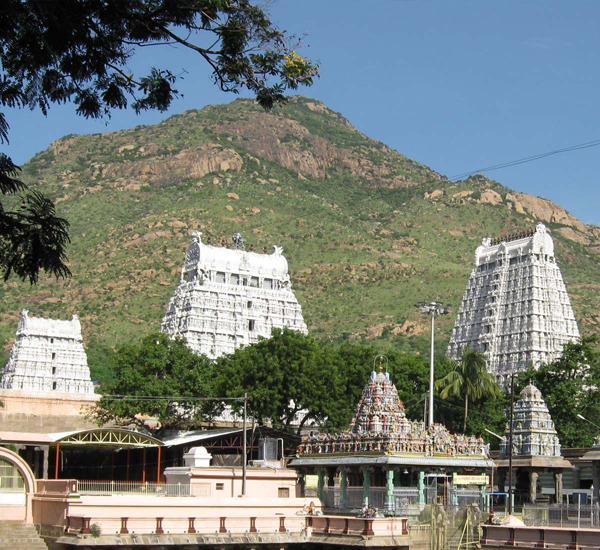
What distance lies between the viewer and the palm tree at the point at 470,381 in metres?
84.6

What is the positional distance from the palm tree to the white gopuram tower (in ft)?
156

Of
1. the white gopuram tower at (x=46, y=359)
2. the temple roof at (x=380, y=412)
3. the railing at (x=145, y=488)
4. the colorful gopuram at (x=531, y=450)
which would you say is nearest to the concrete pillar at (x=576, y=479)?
the colorful gopuram at (x=531, y=450)

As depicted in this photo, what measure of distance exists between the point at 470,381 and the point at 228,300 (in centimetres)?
3442

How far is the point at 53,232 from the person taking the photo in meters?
18.0

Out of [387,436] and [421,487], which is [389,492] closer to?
[421,487]

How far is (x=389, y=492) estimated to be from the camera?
45.2 meters

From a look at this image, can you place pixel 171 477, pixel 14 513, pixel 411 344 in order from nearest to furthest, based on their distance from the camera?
pixel 14 513 → pixel 171 477 → pixel 411 344

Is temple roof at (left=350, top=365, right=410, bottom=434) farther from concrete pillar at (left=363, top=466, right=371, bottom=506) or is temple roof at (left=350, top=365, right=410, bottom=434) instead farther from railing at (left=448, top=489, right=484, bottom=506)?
railing at (left=448, top=489, right=484, bottom=506)

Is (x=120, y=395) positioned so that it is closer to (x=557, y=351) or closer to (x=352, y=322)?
(x=557, y=351)

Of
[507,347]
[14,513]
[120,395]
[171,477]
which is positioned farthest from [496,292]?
[14,513]

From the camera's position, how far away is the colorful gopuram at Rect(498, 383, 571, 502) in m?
58.4

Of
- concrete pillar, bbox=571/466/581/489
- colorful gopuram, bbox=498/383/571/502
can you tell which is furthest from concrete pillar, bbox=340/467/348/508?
concrete pillar, bbox=571/466/581/489

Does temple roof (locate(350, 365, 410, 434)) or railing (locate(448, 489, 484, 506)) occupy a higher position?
temple roof (locate(350, 365, 410, 434))

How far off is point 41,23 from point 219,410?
62357 millimetres
